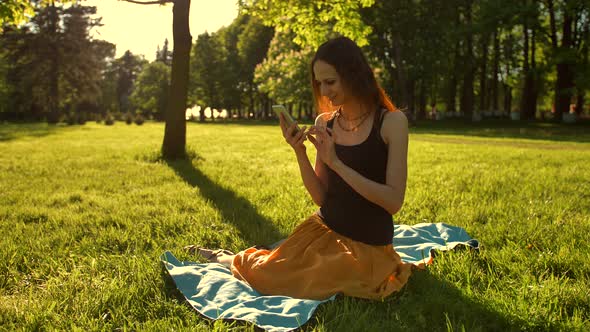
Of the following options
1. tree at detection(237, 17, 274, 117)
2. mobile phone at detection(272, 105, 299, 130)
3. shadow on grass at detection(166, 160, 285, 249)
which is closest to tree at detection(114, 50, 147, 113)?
tree at detection(237, 17, 274, 117)

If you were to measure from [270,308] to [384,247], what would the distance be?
1002 mm

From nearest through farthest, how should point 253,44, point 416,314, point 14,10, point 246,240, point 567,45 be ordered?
point 416,314, point 246,240, point 14,10, point 567,45, point 253,44

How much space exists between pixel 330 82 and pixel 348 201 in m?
0.90

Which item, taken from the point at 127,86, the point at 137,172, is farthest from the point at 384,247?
the point at 127,86

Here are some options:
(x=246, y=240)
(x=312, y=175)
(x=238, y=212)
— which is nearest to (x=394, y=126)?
(x=312, y=175)

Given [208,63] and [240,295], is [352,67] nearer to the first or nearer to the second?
[240,295]

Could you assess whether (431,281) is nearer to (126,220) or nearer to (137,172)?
(126,220)

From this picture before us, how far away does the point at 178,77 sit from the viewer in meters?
10.4

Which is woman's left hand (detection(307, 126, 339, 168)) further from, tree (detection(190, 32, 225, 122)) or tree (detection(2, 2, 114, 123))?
tree (detection(190, 32, 225, 122))

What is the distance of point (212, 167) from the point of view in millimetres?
9727

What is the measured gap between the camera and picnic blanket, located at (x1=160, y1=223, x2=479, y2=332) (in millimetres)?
2666

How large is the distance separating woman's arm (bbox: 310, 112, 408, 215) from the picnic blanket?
768 millimetres

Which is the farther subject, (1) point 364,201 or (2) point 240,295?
(1) point 364,201

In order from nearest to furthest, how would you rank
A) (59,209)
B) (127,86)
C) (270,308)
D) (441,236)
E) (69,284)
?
(270,308), (69,284), (441,236), (59,209), (127,86)
